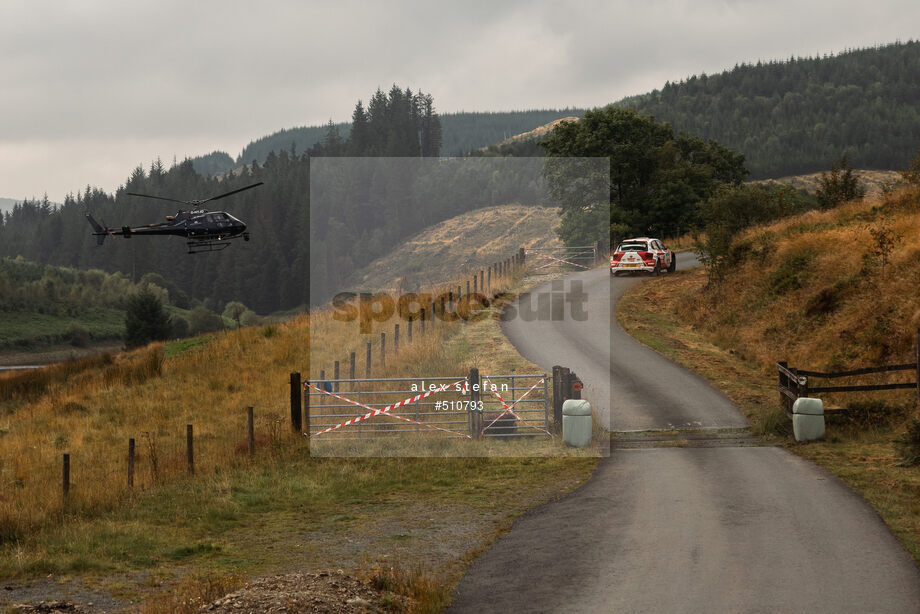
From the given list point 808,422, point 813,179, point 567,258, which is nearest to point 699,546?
point 808,422

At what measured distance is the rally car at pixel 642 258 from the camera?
43.4 m

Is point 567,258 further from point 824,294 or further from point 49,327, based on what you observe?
point 49,327

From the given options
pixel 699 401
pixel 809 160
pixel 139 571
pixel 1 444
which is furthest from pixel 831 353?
pixel 809 160

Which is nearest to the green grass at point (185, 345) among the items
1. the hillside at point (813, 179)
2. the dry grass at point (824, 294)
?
the dry grass at point (824, 294)

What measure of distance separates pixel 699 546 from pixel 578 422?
755 centimetres

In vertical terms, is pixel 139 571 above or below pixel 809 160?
below

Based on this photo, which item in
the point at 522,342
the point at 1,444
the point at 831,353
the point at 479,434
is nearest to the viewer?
the point at 479,434

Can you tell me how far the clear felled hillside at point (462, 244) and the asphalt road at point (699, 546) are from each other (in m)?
84.5

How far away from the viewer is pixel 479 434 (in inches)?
811

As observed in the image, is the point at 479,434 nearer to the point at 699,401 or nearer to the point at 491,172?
the point at 699,401

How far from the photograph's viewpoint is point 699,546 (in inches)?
468

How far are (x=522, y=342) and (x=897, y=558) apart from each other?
66.5 ft

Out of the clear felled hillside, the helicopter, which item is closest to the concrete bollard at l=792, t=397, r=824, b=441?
the helicopter

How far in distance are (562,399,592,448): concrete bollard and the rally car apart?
2510 cm
